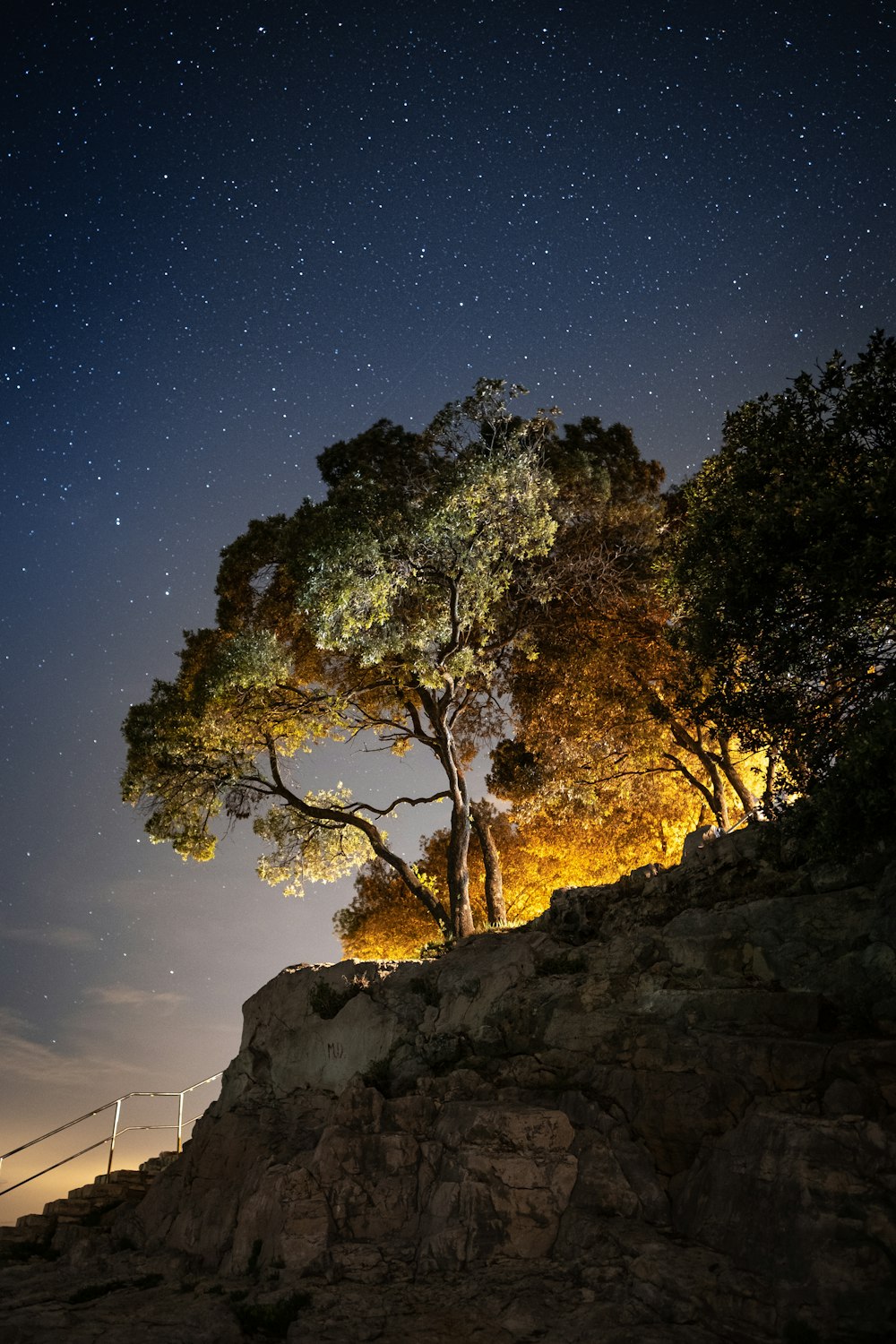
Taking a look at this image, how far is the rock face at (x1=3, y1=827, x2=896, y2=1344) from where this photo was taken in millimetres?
8945

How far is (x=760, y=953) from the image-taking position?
40.6 ft

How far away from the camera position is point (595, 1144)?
Answer: 1142cm

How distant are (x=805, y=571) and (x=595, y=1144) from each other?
8.75 m

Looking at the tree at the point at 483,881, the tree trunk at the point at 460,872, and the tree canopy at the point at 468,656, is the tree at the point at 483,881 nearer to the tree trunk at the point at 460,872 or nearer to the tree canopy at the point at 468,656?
the tree canopy at the point at 468,656

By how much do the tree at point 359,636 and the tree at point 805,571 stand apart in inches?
379

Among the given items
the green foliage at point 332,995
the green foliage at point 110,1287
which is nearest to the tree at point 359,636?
the green foliage at point 332,995

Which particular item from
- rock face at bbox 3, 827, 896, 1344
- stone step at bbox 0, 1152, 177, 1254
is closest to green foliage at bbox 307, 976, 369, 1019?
rock face at bbox 3, 827, 896, 1344

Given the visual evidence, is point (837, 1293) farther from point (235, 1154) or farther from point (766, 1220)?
point (235, 1154)

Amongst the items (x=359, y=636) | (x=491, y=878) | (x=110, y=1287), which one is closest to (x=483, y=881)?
(x=491, y=878)

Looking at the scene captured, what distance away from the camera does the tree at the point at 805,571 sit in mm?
11359

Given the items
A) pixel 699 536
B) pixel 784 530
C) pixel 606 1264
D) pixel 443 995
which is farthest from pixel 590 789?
pixel 606 1264

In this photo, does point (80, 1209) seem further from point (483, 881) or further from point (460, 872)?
point (483, 881)

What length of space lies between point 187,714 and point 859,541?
18989 millimetres

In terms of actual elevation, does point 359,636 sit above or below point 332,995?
above
